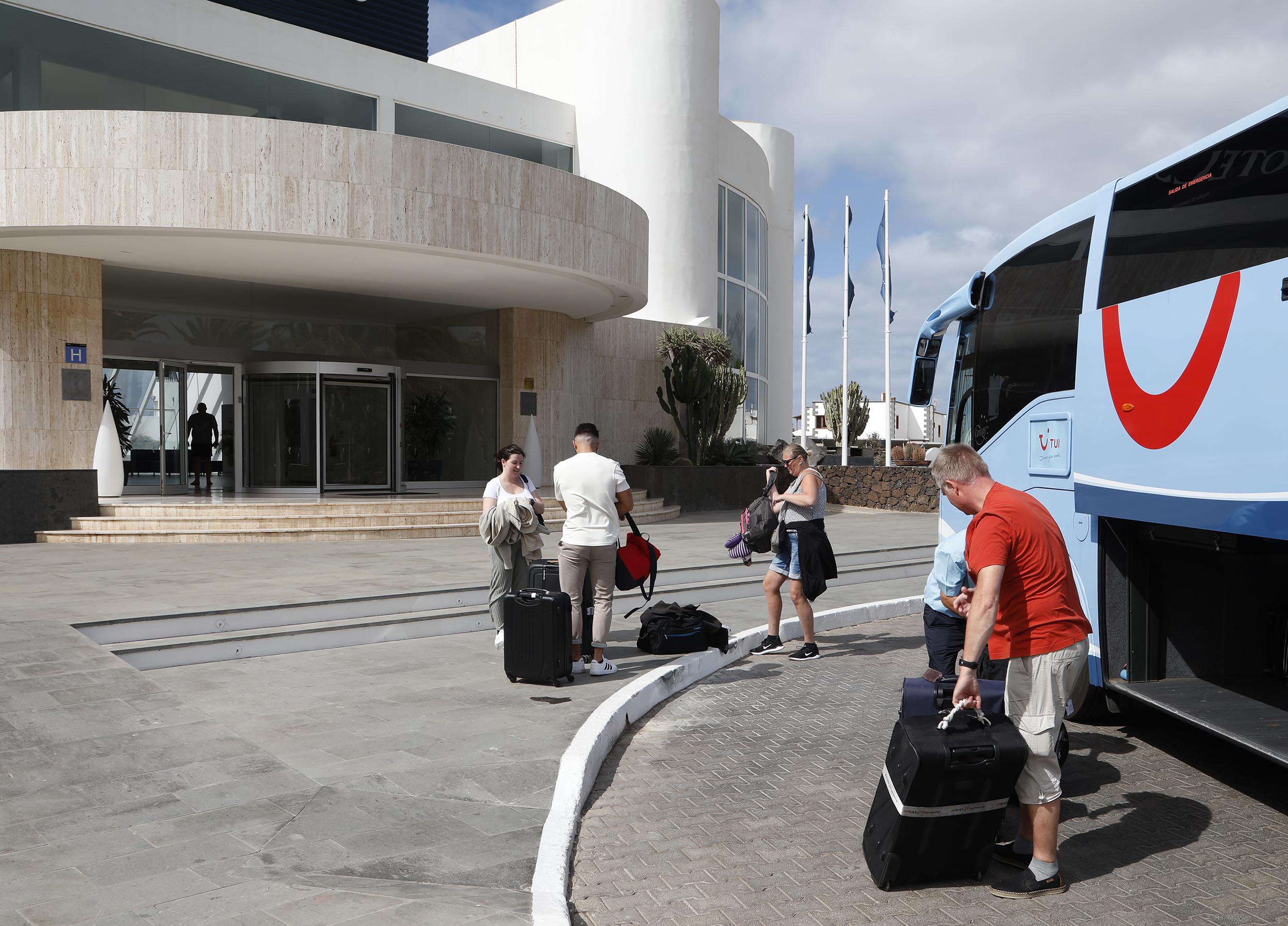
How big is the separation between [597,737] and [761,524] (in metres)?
2.88

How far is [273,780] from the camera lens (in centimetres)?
483

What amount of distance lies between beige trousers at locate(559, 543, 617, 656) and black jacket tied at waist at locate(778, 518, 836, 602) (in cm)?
148

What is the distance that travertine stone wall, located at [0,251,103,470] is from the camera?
16.2 meters

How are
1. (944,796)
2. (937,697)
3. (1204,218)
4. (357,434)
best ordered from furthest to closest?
(357,434) → (1204,218) → (937,697) → (944,796)

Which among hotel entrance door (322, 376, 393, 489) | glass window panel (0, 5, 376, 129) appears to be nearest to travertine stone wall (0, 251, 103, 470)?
glass window panel (0, 5, 376, 129)

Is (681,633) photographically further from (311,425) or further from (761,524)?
(311,425)

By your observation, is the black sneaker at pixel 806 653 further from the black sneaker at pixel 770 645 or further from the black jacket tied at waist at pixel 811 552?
the black jacket tied at waist at pixel 811 552

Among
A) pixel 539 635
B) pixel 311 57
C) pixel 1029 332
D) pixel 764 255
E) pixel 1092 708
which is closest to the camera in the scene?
pixel 1092 708

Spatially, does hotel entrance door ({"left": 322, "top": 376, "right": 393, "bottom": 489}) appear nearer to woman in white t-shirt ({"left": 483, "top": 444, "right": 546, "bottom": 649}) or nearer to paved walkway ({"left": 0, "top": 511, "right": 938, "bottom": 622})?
paved walkway ({"left": 0, "top": 511, "right": 938, "bottom": 622})

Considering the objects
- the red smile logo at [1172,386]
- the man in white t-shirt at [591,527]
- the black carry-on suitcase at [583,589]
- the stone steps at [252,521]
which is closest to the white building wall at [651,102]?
the stone steps at [252,521]

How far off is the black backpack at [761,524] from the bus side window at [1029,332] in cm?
156

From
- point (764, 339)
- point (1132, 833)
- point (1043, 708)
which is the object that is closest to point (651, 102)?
point (764, 339)

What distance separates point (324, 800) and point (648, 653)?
3.81 meters

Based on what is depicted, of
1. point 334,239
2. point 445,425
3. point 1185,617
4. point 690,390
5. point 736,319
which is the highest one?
point 736,319
